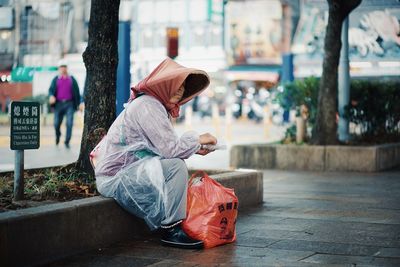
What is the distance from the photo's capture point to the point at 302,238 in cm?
638

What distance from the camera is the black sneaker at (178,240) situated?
5.91 m

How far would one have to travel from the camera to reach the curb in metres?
5.00

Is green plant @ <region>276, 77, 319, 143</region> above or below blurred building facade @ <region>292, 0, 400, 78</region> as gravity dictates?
below

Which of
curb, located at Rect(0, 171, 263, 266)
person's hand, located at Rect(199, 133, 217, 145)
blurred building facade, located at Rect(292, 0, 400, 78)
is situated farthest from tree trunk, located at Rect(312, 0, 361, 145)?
blurred building facade, located at Rect(292, 0, 400, 78)

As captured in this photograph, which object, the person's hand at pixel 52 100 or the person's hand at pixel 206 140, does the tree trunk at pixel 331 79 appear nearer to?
the person's hand at pixel 52 100

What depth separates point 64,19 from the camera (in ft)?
131

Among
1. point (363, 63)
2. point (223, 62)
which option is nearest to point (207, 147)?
point (363, 63)

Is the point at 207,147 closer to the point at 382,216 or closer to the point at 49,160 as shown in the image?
the point at 382,216

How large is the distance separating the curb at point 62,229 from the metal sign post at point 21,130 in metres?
0.56

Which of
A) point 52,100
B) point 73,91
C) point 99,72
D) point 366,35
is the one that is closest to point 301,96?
point 73,91

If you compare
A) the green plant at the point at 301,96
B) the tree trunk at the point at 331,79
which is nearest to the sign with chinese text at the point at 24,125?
the tree trunk at the point at 331,79

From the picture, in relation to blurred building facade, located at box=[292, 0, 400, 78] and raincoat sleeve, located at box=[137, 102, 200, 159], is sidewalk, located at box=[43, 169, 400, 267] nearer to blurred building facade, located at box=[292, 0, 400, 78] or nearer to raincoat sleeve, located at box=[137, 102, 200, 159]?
raincoat sleeve, located at box=[137, 102, 200, 159]

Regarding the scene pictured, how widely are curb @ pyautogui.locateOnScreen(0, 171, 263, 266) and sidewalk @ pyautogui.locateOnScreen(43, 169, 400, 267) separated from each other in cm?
10

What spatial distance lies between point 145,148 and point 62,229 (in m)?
0.90
